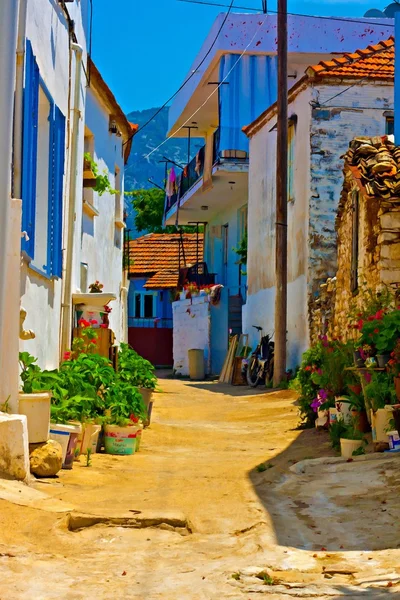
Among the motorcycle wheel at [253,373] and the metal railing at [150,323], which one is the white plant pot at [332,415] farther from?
the metal railing at [150,323]

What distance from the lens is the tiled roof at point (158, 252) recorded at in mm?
42000

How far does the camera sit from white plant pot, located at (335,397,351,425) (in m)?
10.5

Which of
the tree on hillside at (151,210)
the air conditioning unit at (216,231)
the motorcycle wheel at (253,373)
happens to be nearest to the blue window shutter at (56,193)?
the motorcycle wheel at (253,373)

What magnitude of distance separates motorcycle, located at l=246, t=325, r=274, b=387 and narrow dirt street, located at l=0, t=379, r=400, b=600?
11606 millimetres

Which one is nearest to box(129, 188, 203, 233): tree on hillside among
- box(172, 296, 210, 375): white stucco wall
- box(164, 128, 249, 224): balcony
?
box(164, 128, 249, 224): balcony

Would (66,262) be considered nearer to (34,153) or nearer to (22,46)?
(34,153)

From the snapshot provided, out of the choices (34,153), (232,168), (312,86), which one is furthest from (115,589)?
(232,168)

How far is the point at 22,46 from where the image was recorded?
26.2ft

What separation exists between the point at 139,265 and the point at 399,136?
29.8 meters

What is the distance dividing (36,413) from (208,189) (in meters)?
21.1

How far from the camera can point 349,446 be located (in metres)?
9.44

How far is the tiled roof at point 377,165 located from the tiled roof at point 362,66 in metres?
7.49

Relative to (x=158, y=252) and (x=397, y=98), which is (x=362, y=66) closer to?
(x=397, y=98)

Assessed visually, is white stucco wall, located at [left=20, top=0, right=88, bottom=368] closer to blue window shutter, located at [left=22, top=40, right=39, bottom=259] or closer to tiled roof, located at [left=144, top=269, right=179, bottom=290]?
blue window shutter, located at [left=22, top=40, right=39, bottom=259]
